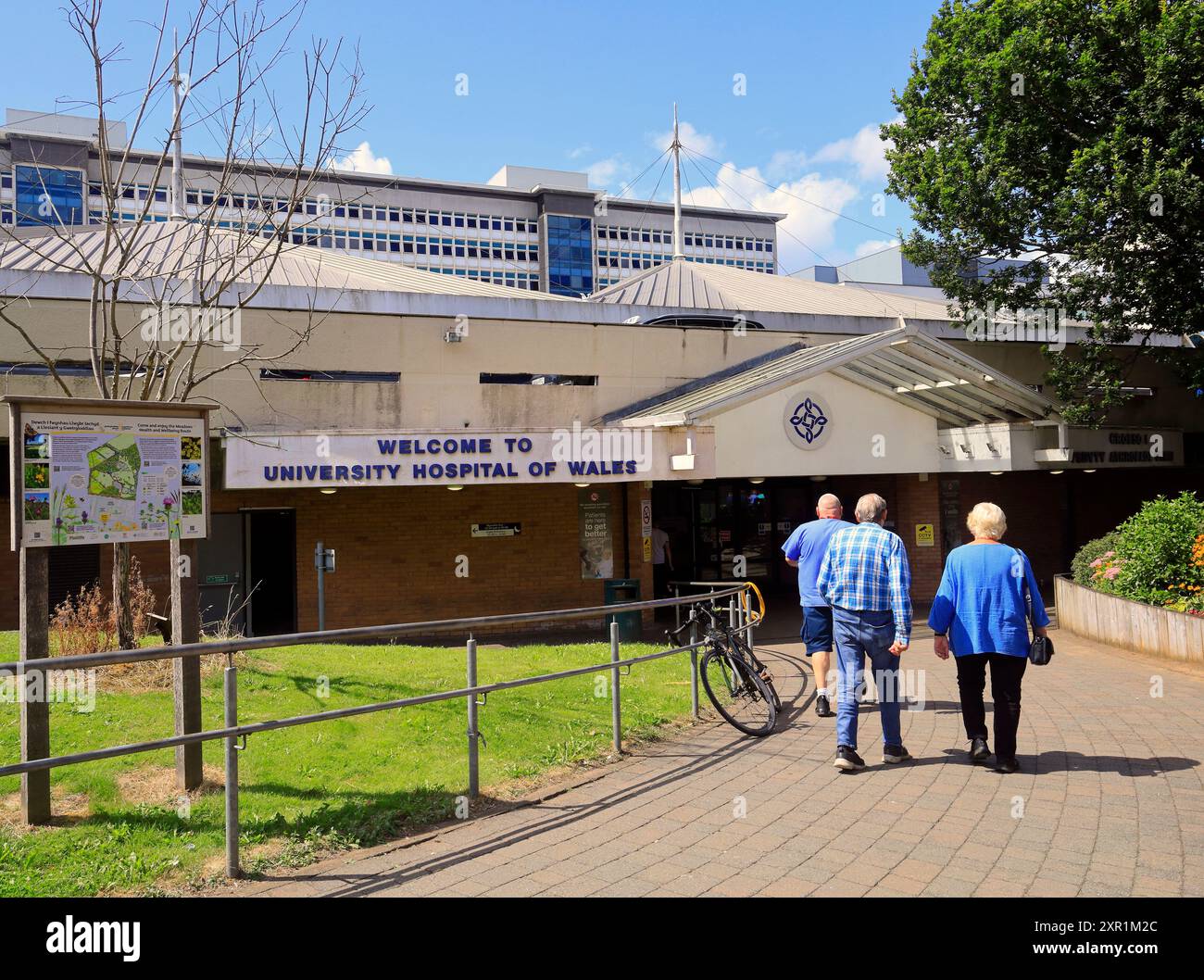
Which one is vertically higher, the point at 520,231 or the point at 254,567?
the point at 520,231

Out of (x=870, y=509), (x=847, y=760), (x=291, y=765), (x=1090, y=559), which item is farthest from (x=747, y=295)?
(x=291, y=765)

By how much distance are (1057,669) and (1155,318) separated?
9160mm

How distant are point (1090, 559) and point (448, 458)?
9.33 meters

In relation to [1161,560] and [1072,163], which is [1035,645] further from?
[1072,163]

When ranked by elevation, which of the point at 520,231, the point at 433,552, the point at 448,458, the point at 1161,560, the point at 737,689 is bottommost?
the point at 737,689

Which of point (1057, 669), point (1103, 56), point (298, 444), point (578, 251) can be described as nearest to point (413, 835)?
point (1057, 669)

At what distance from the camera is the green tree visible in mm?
14375

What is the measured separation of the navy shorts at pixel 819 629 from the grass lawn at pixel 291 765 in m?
1.23

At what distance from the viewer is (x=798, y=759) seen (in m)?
6.67

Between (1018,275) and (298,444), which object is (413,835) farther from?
(1018,275)

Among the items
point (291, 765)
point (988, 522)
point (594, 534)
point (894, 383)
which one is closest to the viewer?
point (988, 522)

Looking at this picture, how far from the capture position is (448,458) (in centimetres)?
1390

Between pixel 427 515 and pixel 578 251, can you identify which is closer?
pixel 427 515

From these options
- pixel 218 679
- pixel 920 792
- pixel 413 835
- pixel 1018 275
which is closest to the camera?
pixel 413 835
